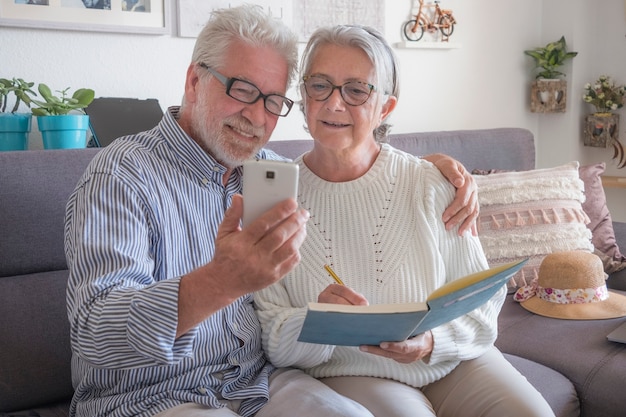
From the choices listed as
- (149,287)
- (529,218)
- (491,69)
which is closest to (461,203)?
(149,287)

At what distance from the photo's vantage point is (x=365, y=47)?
5.25ft

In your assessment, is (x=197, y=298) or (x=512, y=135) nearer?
(x=197, y=298)

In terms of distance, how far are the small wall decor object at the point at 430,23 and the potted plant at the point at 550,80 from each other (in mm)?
654

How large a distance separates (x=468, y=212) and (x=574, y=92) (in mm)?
2472

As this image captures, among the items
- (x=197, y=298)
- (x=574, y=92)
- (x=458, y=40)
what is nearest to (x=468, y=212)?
(x=197, y=298)

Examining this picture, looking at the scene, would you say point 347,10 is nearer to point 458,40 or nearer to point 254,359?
point 458,40

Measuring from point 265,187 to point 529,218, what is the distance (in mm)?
1557

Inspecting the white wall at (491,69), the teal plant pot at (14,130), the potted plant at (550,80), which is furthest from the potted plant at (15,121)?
the potted plant at (550,80)

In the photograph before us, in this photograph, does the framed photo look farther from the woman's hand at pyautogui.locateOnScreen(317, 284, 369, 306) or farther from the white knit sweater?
the woman's hand at pyautogui.locateOnScreen(317, 284, 369, 306)

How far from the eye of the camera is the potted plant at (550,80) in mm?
3703

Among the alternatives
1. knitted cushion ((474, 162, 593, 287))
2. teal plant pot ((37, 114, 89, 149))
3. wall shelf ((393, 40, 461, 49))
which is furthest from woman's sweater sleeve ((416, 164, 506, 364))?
wall shelf ((393, 40, 461, 49))

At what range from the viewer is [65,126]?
6.40 ft

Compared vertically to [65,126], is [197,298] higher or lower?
lower

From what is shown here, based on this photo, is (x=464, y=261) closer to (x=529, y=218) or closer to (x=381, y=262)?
(x=381, y=262)
